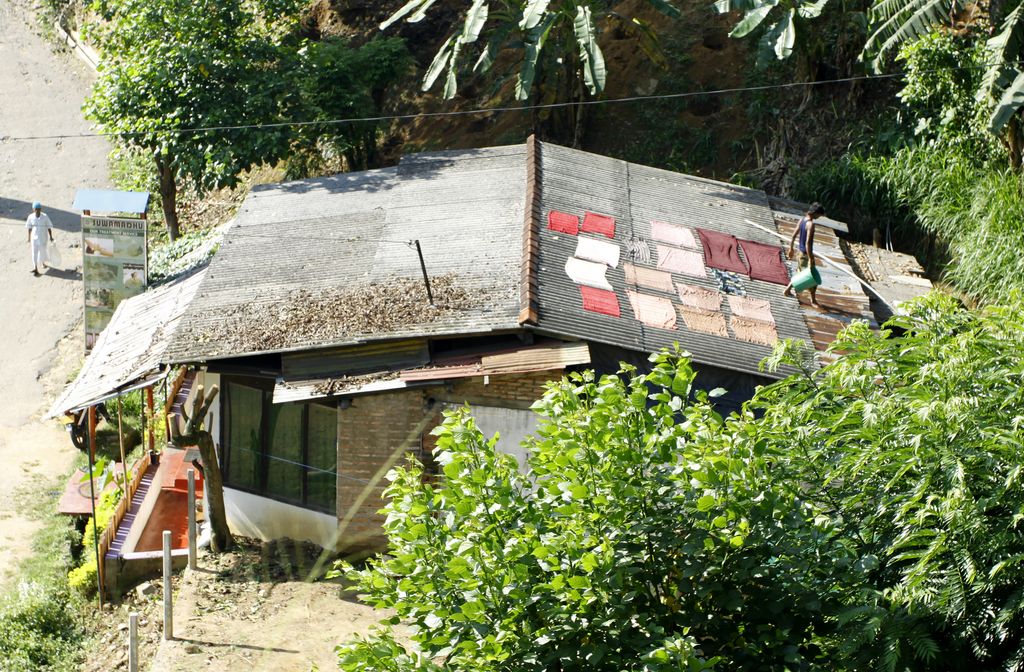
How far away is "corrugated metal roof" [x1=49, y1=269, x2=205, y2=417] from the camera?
48.5 feet

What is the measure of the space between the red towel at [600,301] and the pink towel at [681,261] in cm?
136

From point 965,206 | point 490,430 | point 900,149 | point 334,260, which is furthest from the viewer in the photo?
point 900,149

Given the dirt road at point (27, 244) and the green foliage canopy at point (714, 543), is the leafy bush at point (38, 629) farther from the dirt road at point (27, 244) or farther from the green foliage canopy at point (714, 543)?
the green foliage canopy at point (714, 543)

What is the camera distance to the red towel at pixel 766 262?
16500 mm

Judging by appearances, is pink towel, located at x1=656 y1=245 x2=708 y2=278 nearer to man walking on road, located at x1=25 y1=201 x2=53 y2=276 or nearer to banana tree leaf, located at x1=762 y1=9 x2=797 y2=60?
banana tree leaf, located at x1=762 y1=9 x2=797 y2=60

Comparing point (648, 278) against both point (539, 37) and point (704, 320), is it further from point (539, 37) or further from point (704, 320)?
point (539, 37)

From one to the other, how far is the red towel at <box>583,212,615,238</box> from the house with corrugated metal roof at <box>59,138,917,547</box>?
0.18 ft

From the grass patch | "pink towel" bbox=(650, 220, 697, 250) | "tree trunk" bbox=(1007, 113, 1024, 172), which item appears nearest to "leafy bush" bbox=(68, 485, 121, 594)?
the grass patch

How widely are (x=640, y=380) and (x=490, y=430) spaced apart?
261 inches

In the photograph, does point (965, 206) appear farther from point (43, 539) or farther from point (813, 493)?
point (43, 539)

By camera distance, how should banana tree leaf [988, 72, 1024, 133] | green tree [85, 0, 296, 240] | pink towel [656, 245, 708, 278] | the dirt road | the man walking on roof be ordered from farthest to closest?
green tree [85, 0, 296, 240] → the dirt road → banana tree leaf [988, 72, 1024, 133] → pink towel [656, 245, 708, 278] → the man walking on roof

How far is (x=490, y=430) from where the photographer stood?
14320 mm

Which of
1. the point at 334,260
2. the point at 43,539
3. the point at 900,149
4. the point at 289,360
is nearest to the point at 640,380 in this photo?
the point at 289,360

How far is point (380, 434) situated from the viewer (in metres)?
14.4
